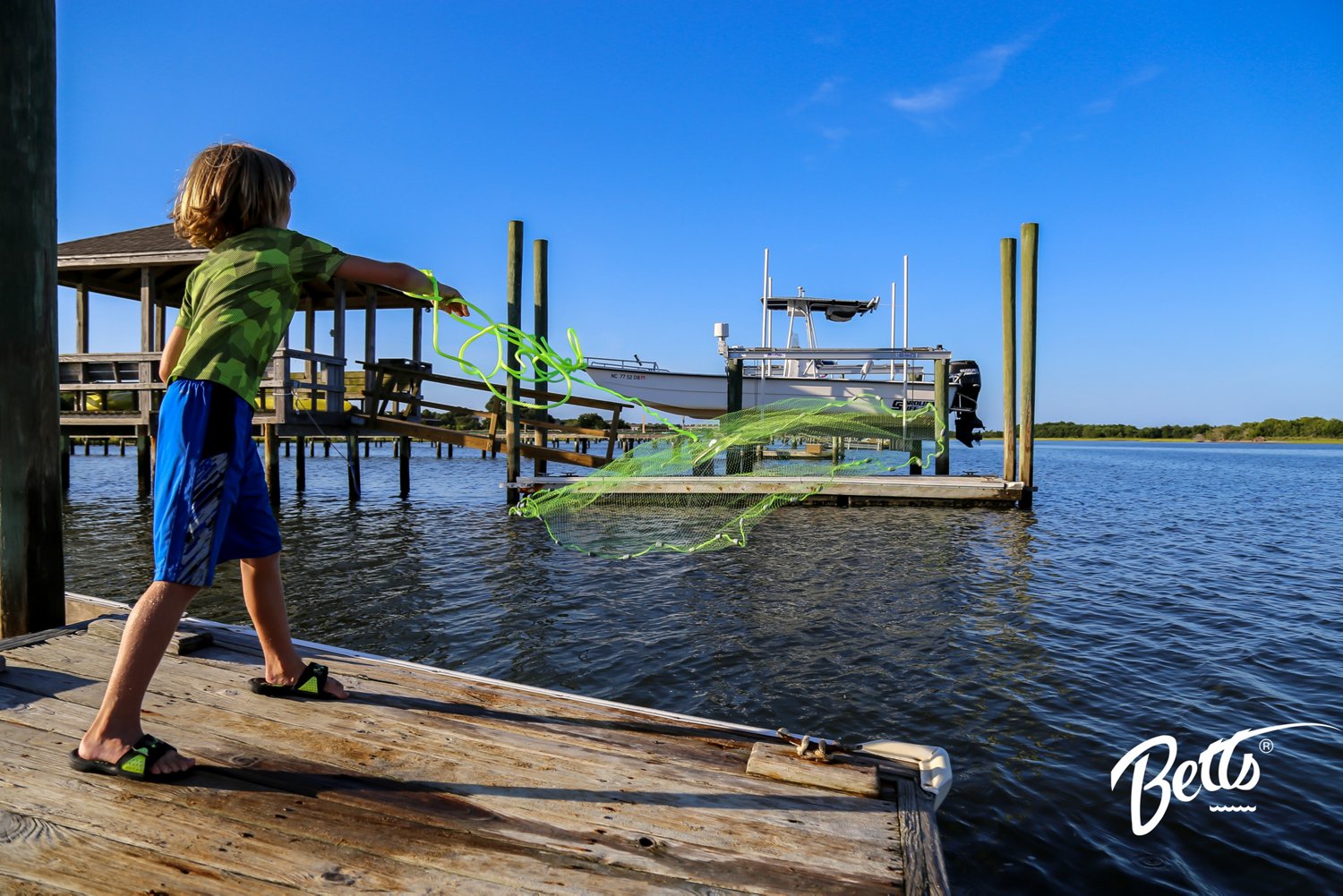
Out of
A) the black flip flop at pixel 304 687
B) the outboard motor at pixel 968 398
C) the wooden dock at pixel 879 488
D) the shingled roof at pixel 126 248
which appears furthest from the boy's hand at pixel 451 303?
the outboard motor at pixel 968 398

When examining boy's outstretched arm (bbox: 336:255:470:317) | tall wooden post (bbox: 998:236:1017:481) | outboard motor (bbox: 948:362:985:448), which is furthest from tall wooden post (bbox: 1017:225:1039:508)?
boy's outstretched arm (bbox: 336:255:470:317)

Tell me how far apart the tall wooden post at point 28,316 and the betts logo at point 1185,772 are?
6000mm

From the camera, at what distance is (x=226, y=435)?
8.30 feet

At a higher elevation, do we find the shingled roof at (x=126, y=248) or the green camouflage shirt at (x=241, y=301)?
the shingled roof at (x=126, y=248)

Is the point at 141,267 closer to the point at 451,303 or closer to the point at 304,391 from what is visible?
the point at 304,391

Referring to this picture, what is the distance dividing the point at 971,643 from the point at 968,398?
17.1m

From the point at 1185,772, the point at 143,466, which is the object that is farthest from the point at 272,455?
the point at 1185,772

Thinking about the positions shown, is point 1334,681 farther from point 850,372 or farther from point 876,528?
point 850,372

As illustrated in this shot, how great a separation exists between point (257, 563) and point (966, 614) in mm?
6986

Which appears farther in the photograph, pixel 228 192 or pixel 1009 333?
pixel 1009 333

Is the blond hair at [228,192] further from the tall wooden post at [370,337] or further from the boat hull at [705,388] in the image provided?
the boat hull at [705,388]

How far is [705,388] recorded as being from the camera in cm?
2452

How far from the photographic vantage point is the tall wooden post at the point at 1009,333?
15.2 meters

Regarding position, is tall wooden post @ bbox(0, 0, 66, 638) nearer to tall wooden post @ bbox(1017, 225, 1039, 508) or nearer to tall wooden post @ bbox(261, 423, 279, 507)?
tall wooden post @ bbox(261, 423, 279, 507)
